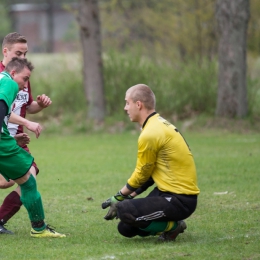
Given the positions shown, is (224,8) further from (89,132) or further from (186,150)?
(186,150)

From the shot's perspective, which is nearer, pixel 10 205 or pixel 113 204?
pixel 113 204

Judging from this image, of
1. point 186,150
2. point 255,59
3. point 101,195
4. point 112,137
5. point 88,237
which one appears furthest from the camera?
point 255,59

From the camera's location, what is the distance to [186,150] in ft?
→ 18.5

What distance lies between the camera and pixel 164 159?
5578 millimetres

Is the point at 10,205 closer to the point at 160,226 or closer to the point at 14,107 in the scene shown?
the point at 14,107

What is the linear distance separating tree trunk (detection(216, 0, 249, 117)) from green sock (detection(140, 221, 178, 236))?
11.4 m

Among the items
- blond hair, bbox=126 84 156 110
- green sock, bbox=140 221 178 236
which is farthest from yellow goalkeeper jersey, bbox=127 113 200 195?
green sock, bbox=140 221 178 236

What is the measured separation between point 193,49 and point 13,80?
17485 millimetres

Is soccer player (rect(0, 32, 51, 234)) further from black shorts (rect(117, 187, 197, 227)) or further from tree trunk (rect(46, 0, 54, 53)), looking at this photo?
tree trunk (rect(46, 0, 54, 53))

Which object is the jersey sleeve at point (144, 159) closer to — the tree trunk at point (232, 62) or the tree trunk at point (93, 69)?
the tree trunk at point (232, 62)

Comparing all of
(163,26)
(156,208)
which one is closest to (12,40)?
(156,208)

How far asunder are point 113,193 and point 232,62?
8976 mm

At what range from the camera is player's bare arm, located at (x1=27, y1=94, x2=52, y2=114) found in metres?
6.43

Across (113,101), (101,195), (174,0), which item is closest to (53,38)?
(174,0)
